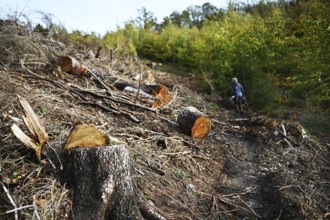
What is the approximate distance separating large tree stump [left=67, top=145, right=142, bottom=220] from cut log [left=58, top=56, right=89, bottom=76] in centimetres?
483

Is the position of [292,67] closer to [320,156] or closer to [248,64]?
[248,64]

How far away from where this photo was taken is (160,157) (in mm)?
5332

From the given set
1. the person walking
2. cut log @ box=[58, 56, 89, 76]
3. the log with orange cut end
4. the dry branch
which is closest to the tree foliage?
the person walking

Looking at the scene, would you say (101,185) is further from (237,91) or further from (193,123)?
(237,91)

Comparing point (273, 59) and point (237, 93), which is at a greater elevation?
point (273, 59)

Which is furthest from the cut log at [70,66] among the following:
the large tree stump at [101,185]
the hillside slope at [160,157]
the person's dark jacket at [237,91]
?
the person's dark jacket at [237,91]

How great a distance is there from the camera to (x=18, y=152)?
3.83m

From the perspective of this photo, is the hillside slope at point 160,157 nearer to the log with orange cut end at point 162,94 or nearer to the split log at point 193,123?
the split log at point 193,123

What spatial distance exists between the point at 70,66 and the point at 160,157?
3920 millimetres

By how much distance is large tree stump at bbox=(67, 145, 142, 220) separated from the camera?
3.44 m

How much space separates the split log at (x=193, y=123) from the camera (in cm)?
697

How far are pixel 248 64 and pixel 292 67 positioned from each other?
83.4 inches

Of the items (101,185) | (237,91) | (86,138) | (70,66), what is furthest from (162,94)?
(101,185)

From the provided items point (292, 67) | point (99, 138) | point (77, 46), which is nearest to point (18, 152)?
point (99, 138)
